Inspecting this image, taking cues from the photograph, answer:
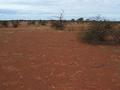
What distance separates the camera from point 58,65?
14.0 meters

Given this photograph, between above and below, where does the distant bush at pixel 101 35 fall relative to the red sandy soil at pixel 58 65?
above

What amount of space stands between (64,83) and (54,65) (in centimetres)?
261

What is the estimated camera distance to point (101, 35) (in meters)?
21.2

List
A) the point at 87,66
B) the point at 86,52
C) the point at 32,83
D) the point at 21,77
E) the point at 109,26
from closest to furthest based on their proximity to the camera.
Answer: the point at 32,83 → the point at 21,77 → the point at 87,66 → the point at 86,52 → the point at 109,26

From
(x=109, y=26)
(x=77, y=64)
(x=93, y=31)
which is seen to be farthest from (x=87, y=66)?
(x=109, y=26)

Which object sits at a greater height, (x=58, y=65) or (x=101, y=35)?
(x=101, y=35)

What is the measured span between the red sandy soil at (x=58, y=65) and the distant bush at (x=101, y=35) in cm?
120

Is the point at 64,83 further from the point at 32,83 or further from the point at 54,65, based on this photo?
the point at 54,65

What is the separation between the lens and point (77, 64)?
14.2m

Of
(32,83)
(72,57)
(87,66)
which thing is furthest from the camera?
(72,57)

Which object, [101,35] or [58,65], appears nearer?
[58,65]

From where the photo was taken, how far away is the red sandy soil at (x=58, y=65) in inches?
445

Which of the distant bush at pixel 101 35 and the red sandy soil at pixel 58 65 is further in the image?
the distant bush at pixel 101 35

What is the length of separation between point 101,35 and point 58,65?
7913 mm
